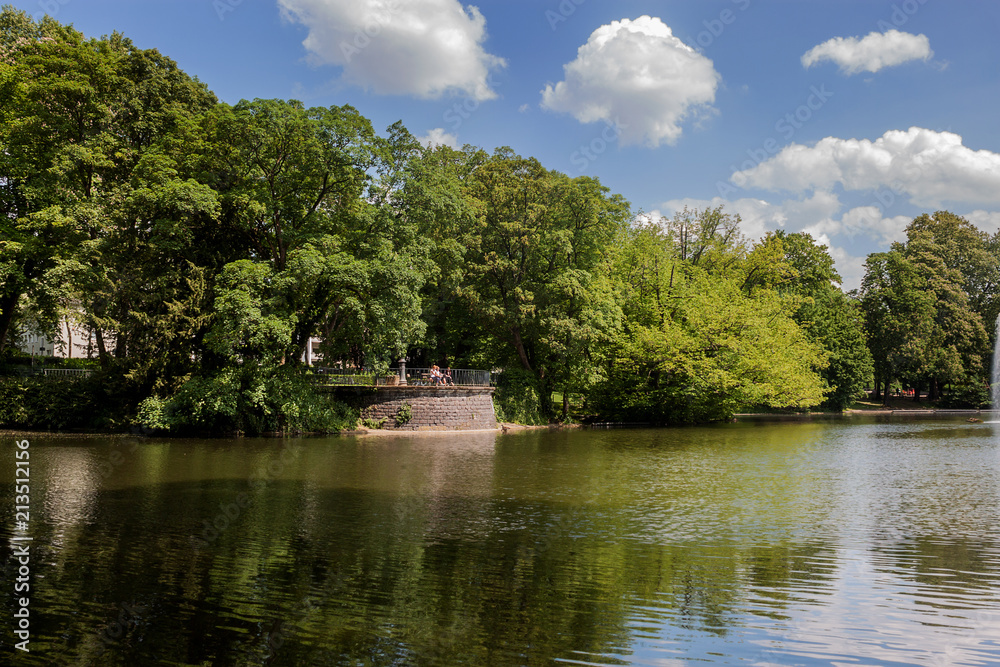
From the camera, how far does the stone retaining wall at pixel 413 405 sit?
31.0m

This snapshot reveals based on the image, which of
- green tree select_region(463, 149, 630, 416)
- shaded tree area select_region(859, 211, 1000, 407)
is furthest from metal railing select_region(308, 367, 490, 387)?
shaded tree area select_region(859, 211, 1000, 407)

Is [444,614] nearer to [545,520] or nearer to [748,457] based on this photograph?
[545,520]

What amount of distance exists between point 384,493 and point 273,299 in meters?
14.2

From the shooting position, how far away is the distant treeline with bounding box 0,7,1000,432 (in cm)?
2612

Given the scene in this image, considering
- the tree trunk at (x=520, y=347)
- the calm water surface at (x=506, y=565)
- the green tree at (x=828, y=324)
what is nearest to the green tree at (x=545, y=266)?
the tree trunk at (x=520, y=347)

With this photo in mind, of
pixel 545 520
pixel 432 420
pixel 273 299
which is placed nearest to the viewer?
pixel 545 520

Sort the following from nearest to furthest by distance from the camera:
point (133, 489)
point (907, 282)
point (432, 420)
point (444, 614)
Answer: point (444, 614), point (133, 489), point (432, 420), point (907, 282)

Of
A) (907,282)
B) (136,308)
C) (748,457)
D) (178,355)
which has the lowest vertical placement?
(748,457)

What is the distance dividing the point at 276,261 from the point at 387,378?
790 centimetres

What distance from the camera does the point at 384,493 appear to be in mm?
14148

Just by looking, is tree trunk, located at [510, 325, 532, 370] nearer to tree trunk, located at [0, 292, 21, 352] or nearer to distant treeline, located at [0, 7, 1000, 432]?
distant treeline, located at [0, 7, 1000, 432]

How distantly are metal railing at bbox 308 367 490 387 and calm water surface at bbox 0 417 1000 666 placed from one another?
43.5ft

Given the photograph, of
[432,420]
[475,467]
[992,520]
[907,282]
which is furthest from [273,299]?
[907,282]

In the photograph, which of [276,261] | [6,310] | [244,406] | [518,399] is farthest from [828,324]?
[6,310]
